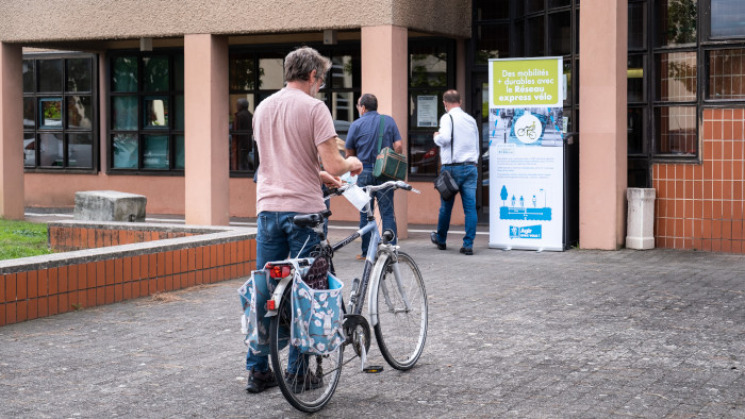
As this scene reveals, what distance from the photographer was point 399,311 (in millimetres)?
6398

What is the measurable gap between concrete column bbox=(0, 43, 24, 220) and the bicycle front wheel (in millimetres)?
11861

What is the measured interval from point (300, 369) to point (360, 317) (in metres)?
0.45

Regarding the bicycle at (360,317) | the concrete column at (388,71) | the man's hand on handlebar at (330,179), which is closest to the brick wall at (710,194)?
the concrete column at (388,71)

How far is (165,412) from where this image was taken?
17.8 ft

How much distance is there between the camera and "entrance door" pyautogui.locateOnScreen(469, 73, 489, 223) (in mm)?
16406

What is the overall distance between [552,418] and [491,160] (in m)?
7.88

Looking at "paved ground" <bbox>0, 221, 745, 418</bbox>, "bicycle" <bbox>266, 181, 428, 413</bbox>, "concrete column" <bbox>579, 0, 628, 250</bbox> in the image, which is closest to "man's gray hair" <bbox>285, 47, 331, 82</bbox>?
"bicycle" <bbox>266, 181, 428, 413</bbox>

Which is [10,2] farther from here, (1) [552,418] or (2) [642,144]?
(1) [552,418]

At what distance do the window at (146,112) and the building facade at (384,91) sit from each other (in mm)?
30

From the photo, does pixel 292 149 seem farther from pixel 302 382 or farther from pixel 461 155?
pixel 461 155

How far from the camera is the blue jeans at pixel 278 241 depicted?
5.67 meters

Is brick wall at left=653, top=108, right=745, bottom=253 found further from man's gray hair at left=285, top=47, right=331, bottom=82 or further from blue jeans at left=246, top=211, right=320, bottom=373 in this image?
blue jeans at left=246, top=211, right=320, bottom=373

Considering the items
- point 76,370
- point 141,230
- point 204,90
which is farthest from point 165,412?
point 204,90

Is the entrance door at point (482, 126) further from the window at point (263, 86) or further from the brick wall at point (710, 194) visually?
the brick wall at point (710, 194)
